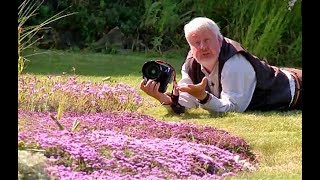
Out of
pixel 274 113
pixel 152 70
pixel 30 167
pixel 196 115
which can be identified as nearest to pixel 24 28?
pixel 152 70

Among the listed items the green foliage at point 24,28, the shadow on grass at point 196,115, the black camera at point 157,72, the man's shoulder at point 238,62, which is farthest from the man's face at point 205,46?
the green foliage at point 24,28

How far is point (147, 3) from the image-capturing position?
12.9 meters

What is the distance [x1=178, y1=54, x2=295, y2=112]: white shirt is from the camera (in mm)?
6332

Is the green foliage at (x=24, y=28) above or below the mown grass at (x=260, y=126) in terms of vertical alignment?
above

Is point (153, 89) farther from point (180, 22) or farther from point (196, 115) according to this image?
point (180, 22)

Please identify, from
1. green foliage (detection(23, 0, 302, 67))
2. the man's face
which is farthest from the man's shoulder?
green foliage (detection(23, 0, 302, 67))

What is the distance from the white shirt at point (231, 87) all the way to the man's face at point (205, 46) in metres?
0.10

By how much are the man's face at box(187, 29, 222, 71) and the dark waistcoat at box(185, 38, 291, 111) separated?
17cm

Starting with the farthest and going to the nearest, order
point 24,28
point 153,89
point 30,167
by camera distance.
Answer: point 24,28 → point 153,89 → point 30,167

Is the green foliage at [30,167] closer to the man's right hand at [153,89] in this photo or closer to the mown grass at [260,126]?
the mown grass at [260,126]

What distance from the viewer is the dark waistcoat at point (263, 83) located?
6.57 m

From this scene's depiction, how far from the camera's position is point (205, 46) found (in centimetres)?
630

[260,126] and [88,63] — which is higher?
[260,126]

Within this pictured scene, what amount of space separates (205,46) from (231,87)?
1.44 feet
